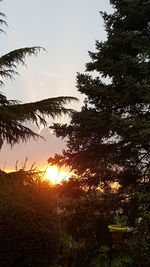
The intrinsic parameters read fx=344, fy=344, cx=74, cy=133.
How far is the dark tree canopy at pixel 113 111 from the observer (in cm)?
1309

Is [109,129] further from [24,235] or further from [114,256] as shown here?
[24,235]

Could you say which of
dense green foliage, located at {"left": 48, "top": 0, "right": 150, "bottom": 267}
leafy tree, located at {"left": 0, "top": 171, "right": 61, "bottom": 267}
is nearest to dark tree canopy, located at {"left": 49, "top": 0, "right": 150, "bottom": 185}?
dense green foliage, located at {"left": 48, "top": 0, "right": 150, "bottom": 267}

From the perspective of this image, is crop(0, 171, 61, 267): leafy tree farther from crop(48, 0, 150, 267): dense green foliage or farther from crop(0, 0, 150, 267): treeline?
crop(48, 0, 150, 267): dense green foliage

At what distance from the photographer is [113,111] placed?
45.4ft

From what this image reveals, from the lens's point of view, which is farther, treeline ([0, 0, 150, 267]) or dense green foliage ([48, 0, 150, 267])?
dense green foliage ([48, 0, 150, 267])

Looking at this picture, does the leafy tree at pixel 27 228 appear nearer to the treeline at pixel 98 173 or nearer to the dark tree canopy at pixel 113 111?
the treeline at pixel 98 173

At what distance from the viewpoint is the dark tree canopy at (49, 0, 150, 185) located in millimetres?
13086

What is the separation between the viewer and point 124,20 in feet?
49.2

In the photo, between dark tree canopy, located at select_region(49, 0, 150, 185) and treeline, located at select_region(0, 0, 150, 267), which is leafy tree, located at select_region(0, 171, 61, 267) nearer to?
treeline, located at select_region(0, 0, 150, 267)

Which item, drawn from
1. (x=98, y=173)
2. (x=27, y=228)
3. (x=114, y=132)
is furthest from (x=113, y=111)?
(x=27, y=228)

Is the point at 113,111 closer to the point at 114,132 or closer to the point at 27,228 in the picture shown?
the point at 114,132

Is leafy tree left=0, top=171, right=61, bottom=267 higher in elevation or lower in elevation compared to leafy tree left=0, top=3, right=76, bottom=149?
lower

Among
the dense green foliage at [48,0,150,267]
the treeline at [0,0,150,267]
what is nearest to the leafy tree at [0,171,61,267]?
the treeline at [0,0,150,267]

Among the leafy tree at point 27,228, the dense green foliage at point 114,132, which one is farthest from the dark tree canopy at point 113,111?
the leafy tree at point 27,228
